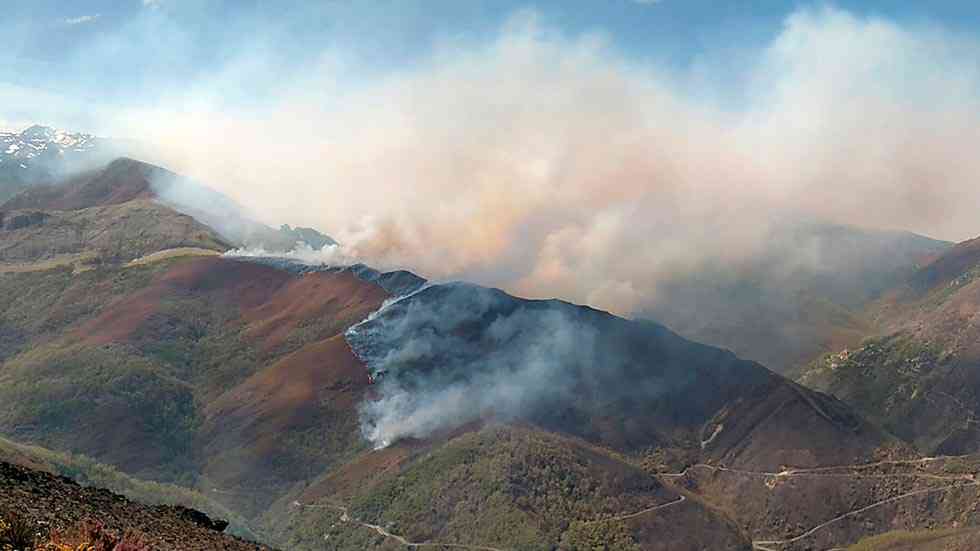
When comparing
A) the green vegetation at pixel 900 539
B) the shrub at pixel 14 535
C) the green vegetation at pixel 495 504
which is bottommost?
the green vegetation at pixel 900 539

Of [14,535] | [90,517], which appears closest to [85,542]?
[14,535]

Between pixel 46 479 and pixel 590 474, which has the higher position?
pixel 46 479

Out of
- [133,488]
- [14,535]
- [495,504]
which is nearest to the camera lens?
[14,535]

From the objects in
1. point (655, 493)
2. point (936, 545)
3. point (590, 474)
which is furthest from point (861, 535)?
point (590, 474)

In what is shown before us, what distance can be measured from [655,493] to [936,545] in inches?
2216

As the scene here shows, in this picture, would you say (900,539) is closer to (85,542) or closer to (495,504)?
(495,504)

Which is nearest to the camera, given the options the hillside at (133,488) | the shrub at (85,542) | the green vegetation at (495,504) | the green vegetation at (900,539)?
the shrub at (85,542)

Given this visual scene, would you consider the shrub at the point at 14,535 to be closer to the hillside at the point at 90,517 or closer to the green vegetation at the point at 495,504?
the hillside at the point at 90,517

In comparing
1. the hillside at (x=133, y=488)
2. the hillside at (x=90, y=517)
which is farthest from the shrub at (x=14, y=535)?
the hillside at (x=133, y=488)

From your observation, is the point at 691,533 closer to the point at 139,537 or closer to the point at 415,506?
the point at 415,506

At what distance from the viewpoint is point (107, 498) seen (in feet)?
146

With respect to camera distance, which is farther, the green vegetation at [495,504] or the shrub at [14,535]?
the green vegetation at [495,504]

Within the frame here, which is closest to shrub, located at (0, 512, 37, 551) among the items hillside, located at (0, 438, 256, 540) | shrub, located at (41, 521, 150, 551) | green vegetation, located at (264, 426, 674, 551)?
shrub, located at (41, 521, 150, 551)

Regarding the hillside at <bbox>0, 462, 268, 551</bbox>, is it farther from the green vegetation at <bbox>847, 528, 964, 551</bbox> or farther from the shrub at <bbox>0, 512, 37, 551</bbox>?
the green vegetation at <bbox>847, 528, 964, 551</bbox>
